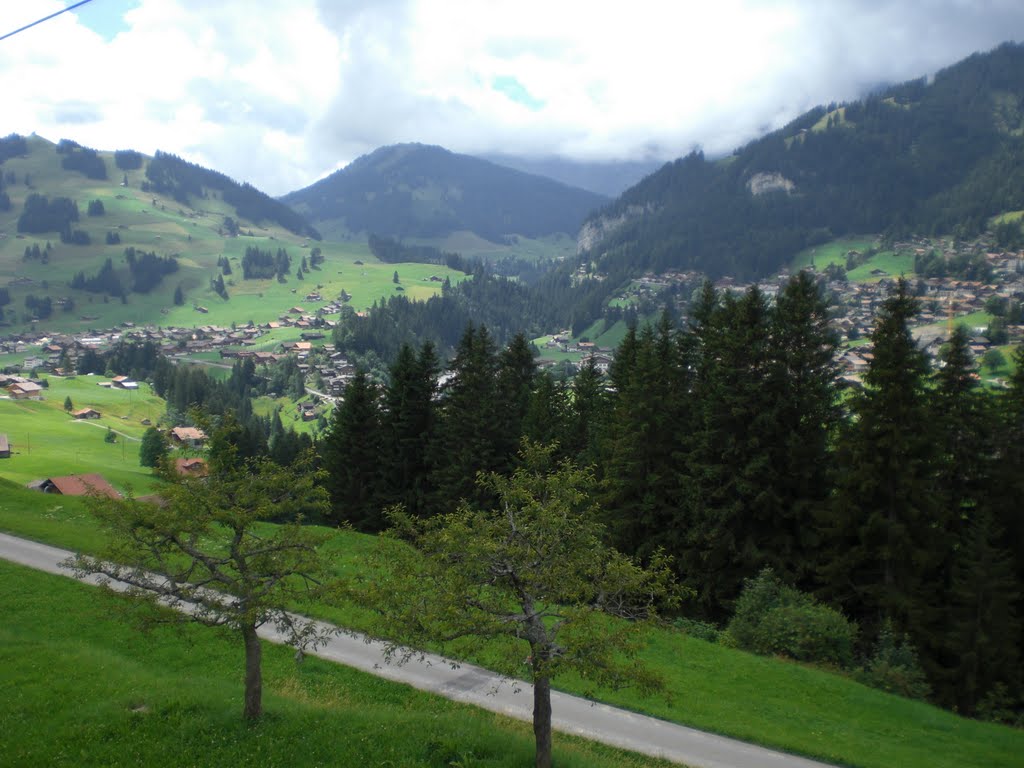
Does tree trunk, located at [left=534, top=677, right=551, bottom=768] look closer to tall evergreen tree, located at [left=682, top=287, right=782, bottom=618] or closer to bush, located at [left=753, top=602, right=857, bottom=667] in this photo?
bush, located at [left=753, top=602, right=857, bottom=667]

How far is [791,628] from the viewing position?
23.3m

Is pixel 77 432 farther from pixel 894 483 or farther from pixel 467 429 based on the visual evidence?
pixel 894 483

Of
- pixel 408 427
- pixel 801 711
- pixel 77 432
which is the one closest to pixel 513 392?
pixel 408 427

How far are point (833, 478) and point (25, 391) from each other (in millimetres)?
164489

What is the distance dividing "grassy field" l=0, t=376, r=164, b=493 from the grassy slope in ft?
181

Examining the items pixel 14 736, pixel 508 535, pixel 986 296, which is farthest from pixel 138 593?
pixel 986 296

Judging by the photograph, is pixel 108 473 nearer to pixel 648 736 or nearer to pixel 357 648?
pixel 357 648

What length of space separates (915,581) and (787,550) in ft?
15.7

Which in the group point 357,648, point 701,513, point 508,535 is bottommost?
point 357,648

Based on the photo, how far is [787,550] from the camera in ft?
90.0

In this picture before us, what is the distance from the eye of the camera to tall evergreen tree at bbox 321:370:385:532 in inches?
1688

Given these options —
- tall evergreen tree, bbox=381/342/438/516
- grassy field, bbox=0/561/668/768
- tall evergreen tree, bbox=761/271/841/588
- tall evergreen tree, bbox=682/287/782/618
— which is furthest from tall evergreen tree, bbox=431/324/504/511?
grassy field, bbox=0/561/668/768

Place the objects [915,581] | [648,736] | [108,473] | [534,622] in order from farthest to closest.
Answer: [108,473]
[915,581]
[648,736]
[534,622]

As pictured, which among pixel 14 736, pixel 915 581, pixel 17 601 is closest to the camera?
pixel 14 736
